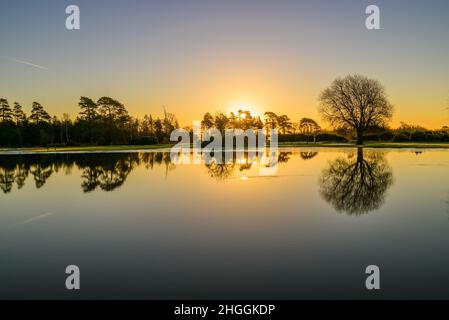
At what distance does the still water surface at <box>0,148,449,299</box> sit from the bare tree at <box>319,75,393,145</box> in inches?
1651

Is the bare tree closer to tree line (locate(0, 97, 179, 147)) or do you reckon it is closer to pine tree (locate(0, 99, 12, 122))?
tree line (locate(0, 97, 179, 147))

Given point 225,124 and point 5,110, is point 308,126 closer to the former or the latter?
point 225,124

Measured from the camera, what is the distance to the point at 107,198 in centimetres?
1192

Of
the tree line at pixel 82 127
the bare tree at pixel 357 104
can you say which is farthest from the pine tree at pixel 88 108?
the bare tree at pixel 357 104

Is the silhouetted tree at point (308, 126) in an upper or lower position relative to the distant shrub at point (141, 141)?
upper

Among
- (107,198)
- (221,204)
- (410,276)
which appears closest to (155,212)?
(221,204)

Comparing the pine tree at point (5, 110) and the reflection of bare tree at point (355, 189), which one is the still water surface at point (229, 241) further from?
the pine tree at point (5, 110)

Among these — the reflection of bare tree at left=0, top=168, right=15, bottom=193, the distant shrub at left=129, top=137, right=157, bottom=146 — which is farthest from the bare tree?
the reflection of bare tree at left=0, top=168, right=15, bottom=193

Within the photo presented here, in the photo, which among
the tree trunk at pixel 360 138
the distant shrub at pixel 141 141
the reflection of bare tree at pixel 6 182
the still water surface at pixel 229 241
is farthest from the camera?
the distant shrub at pixel 141 141

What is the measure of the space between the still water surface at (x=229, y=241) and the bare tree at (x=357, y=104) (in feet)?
138

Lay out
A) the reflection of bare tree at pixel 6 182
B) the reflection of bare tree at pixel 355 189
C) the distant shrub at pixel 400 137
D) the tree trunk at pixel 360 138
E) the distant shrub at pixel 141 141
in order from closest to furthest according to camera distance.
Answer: the reflection of bare tree at pixel 355 189
the reflection of bare tree at pixel 6 182
the tree trunk at pixel 360 138
the distant shrub at pixel 400 137
the distant shrub at pixel 141 141

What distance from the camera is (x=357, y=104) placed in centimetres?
5316

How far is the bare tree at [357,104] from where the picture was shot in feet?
172

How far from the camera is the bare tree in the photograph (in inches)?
2069
